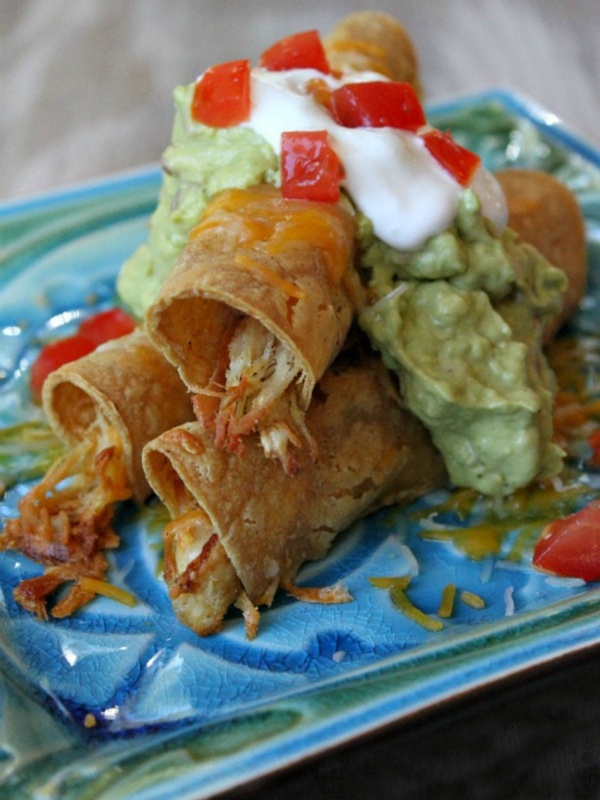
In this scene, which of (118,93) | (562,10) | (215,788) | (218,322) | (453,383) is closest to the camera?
(215,788)

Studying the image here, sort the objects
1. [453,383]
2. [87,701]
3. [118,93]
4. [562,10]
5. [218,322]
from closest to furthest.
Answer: [87,701] → [218,322] → [453,383] → [118,93] → [562,10]

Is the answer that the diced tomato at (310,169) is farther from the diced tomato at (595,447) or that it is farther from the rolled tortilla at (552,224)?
the diced tomato at (595,447)

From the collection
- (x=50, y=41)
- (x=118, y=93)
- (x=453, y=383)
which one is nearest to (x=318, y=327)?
(x=453, y=383)

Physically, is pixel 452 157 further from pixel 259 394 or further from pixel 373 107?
pixel 259 394

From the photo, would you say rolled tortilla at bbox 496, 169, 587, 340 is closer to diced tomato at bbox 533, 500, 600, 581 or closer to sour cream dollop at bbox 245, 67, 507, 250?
sour cream dollop at bbox 245, 67, 507, 250

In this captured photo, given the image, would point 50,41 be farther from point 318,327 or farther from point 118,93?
point 318,327

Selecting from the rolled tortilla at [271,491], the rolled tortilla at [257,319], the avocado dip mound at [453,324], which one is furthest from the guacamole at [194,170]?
the rolled tortilla at [271,491]

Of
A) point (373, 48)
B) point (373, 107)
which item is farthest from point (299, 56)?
point (373, 48)
